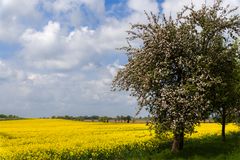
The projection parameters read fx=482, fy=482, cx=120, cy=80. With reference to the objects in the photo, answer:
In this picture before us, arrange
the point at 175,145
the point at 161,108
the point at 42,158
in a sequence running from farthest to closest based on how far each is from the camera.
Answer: the point at 175,145, the point at 161,108, the point at 42,158

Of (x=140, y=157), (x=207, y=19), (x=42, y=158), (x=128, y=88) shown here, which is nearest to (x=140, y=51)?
(x=128, y=88)

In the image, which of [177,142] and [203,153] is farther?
[177,142]

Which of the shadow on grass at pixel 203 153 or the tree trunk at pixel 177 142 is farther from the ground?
the tree trunk at pixel 177 142

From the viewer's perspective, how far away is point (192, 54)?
32625 millimetres

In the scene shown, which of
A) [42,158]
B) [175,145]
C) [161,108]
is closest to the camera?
[42,158]

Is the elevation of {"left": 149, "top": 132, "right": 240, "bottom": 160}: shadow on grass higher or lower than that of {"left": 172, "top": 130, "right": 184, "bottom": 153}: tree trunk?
lower

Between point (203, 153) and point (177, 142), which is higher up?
point (177, 142)

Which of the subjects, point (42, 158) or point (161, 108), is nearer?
point (42, 158)

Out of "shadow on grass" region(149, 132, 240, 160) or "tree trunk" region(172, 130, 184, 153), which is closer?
"shadow on grass" region(149, 132, 240, 160)

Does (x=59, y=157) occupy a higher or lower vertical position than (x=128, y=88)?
lower

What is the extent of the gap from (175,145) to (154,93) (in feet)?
13.4

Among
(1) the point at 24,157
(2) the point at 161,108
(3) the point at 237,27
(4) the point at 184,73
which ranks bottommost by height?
(1) the point at 24,157

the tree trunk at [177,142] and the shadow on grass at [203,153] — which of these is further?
the tree trunk at [177,142]

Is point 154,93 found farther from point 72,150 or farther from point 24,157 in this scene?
point 24,157
